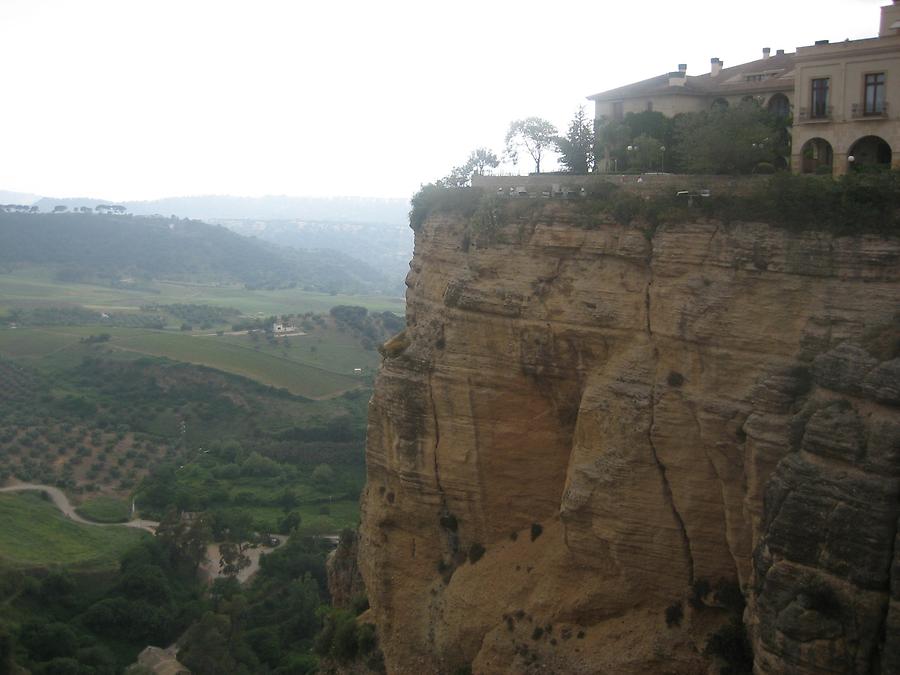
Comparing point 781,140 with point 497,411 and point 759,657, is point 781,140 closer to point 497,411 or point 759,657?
point 497,411

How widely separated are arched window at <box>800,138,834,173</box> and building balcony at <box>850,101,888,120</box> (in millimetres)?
975

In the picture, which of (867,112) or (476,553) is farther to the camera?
(476,553)

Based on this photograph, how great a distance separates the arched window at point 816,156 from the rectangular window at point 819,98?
0.58 metres

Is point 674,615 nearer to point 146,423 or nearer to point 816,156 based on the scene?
point 816,156

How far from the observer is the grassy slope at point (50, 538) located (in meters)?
52.7

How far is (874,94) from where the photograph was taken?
21.0 m

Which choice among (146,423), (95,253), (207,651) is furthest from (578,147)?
(95,253)

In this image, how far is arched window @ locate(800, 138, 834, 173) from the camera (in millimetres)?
22266

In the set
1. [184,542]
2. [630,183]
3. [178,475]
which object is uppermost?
[630,183]

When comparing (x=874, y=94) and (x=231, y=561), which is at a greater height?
(x=874, y=94)

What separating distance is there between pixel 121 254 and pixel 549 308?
178m

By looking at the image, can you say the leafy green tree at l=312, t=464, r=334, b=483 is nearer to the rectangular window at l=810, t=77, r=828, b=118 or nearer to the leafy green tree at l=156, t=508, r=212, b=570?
the leafy green tree at l=156, t=508, r=212, b=570

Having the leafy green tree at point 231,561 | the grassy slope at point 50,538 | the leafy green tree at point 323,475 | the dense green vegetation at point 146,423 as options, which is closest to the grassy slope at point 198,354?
the dense green vegetation at point 146,423

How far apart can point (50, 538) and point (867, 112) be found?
4995cm
